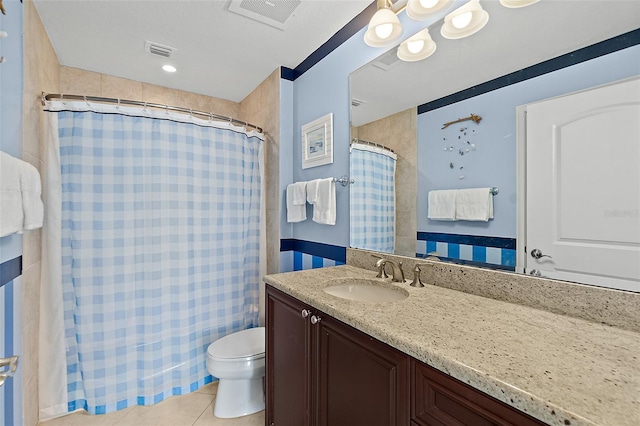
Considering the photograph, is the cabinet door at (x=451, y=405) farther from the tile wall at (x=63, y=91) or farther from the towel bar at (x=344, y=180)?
the tile wall at (x=63, y=91)

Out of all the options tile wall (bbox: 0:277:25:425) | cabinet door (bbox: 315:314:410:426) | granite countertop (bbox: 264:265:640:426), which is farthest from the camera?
tile wall (bbox: 0:277:25:425)

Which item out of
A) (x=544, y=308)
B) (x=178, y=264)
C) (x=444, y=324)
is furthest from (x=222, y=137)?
(x=544, y=308)

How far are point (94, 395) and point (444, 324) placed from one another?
2133 millimetres

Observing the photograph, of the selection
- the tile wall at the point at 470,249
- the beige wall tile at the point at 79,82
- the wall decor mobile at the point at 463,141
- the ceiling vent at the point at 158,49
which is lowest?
the tile wall at the point at 470,249

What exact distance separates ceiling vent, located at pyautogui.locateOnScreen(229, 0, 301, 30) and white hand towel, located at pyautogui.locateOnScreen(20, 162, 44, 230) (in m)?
1.29

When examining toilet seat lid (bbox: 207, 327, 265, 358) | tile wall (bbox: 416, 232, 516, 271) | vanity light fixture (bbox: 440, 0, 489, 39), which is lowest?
toilet seat lid (bbox: 207, 327, 265, 358)

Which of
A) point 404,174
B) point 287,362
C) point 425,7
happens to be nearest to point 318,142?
point 404,174

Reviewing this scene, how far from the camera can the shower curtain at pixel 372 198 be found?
161 centimetres

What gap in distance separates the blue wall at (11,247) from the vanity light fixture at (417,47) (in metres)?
1.75

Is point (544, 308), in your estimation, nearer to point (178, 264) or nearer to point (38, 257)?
point (178, 264)

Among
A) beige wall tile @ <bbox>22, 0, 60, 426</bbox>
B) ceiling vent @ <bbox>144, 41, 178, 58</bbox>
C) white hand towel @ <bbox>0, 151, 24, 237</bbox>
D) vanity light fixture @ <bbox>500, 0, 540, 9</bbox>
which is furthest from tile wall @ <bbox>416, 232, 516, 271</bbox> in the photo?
ceiling vent @ <bbox>144, 41, 178, 58</bbox>

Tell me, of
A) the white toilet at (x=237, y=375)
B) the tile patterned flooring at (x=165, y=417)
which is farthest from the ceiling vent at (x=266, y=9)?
the tile patterned flooring at (x=165, y=417)

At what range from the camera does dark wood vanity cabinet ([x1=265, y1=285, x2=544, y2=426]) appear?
66 centimetres

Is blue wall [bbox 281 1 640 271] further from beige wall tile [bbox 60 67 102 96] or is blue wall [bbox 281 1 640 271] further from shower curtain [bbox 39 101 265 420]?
beige wall tile [bbox 60 67 102 96]
